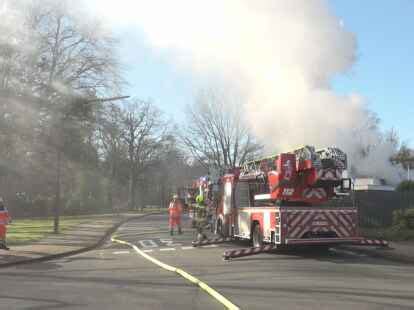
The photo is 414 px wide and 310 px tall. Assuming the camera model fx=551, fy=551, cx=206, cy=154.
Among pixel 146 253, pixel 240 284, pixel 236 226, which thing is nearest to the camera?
pixel 240 284

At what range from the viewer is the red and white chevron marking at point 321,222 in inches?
516

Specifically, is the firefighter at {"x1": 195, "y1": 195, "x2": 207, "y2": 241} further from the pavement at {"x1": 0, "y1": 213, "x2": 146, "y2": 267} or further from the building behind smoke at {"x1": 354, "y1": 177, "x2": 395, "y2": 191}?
the building behind smoke at {"x1": 354, "y1": 177, "x2": 395, "y2": 191}

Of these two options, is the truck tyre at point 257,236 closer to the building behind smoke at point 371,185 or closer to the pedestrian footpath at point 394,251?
the pedestrian footpath at point 394,251

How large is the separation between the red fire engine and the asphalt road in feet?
1.90

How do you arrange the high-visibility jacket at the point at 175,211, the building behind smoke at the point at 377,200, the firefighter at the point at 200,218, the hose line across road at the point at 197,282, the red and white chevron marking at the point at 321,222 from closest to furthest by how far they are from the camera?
the hose line across road at the point at 197,282, the red and white chevron marking at the point at 321,222, the firefighter at the point at 200,218, the building behind smoke at the point at 377,200, the high-visibility jacket at the point at 175,211

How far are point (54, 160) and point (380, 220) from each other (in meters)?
22.6

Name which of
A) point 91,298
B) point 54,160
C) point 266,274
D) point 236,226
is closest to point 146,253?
point 236,226

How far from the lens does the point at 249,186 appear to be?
52.9 feet

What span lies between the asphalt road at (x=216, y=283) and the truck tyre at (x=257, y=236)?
0.56m

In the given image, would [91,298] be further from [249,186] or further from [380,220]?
[380,220]

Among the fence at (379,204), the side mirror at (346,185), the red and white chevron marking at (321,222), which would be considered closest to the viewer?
the red and white chevron marking at (321,222)

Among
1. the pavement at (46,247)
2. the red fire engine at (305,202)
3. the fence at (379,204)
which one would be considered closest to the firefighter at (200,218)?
the red fire engine at (305,202)

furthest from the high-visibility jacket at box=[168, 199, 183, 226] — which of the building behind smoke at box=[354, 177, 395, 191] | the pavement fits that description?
the building behind smoke at box=[354, 177, 395, 191]

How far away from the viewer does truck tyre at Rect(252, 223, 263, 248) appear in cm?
1441
